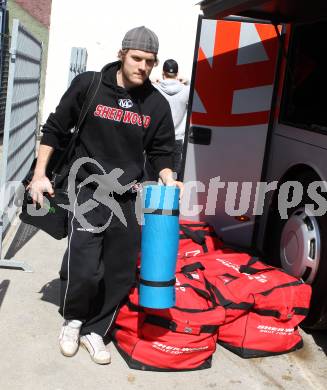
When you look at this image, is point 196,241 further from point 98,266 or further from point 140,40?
point 140,40

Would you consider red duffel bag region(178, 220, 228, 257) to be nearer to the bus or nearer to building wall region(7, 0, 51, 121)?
the bus

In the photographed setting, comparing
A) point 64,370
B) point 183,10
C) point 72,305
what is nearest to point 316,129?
point 72,305

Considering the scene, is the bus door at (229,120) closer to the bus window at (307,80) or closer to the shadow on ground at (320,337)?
the bus window at (307,80)

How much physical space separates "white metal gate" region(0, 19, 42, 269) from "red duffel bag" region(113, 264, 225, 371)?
1340mm

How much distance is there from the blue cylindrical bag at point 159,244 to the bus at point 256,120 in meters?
1.43

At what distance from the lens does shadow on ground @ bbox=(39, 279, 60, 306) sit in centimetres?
386

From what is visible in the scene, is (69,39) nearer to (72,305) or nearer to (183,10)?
(183,10)

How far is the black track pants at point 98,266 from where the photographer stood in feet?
10.0

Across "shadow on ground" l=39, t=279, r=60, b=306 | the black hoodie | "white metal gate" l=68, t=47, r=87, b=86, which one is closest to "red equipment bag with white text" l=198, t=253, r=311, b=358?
the black hoodie

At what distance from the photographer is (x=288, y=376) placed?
325 centimetres

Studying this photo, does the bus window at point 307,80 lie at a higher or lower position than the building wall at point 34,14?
lower

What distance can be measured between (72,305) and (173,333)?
0.57 metres

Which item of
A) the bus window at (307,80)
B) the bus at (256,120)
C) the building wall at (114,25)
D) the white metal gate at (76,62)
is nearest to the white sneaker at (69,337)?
the bus at (256,120)

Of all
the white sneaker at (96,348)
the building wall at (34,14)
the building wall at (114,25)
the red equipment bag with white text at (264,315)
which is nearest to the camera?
the white sneaker at (96,348)
